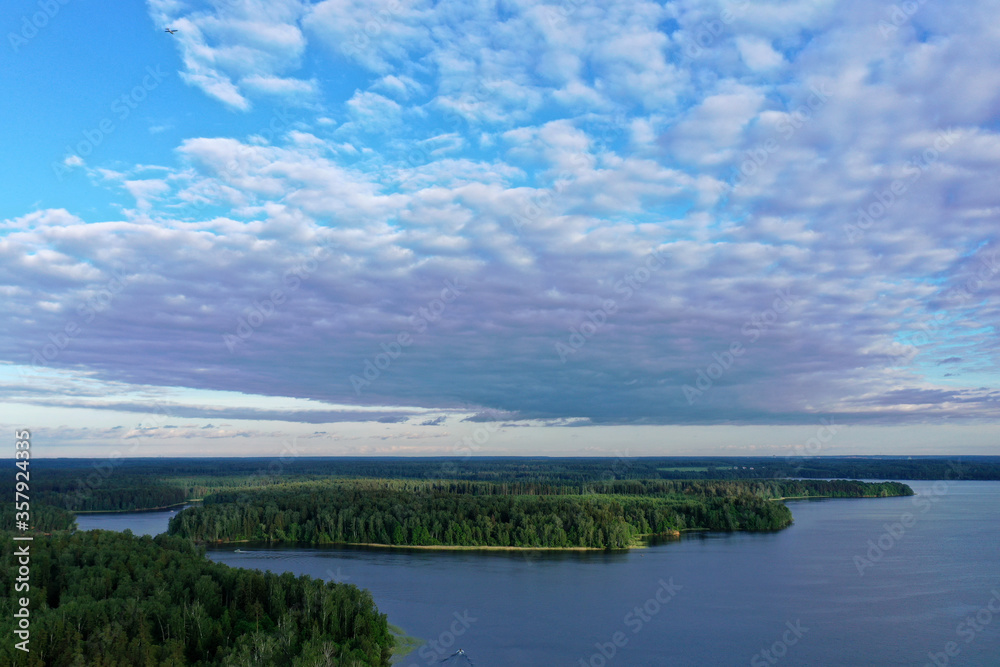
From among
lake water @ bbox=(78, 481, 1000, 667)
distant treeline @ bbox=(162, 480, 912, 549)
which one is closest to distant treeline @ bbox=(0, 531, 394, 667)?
lake water @ bbox=(78, 481, 1000, 667)

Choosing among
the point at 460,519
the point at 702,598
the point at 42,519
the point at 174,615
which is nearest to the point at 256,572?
the point at 174,615

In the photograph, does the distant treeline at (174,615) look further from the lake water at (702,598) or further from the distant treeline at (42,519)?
the distant treeline at (42,519)

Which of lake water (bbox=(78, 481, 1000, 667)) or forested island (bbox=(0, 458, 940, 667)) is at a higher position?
forested island (bbox=(0, 458, 940, 667))

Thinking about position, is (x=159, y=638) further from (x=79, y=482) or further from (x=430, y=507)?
(x=79, y=482)

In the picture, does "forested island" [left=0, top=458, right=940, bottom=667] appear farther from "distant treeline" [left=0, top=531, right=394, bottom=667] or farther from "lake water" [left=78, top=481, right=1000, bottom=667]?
"lake water" [left=78, top=481, right=1000, bottom=667]

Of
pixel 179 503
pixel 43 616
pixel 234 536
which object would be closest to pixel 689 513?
pixel 234 536

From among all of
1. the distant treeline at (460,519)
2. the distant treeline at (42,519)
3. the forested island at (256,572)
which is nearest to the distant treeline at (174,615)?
the forested island at (256,572)

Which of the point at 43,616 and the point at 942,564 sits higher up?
the point at 43,616
